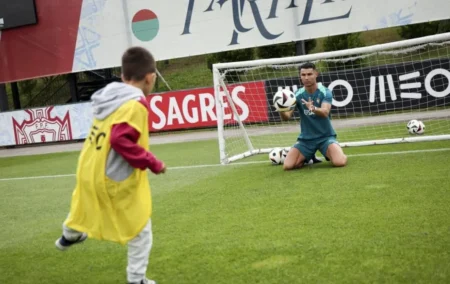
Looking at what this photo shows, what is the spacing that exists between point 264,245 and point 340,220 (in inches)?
35.1

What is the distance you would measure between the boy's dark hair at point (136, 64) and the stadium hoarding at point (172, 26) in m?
13.2

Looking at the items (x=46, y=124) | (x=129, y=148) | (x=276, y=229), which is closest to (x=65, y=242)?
(x=129, y=148)

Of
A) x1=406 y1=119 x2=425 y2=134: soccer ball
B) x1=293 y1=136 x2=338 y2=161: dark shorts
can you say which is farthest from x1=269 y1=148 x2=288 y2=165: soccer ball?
x1=406 y1=119 x2=425 y2=134: soccer ball

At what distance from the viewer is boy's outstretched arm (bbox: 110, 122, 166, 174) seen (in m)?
3.36

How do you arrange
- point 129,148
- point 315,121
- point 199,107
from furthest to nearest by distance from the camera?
point 199,107 < point 315,121 < point 129,148

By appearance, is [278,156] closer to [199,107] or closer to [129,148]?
[129,148]

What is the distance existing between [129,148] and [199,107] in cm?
1347

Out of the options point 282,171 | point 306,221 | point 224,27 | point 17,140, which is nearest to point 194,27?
point 224,27

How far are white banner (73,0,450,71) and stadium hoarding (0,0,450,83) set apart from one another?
27 millimetres

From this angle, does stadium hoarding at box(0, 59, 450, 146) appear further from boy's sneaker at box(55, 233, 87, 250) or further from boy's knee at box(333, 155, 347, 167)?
boy's sneaker at box(55, 233, 87, 250)

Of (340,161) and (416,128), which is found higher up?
(340,161)

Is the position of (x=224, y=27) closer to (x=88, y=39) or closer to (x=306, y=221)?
(x=88, y=39)

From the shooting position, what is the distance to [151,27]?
18.2 metres

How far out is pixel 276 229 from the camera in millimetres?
4840
